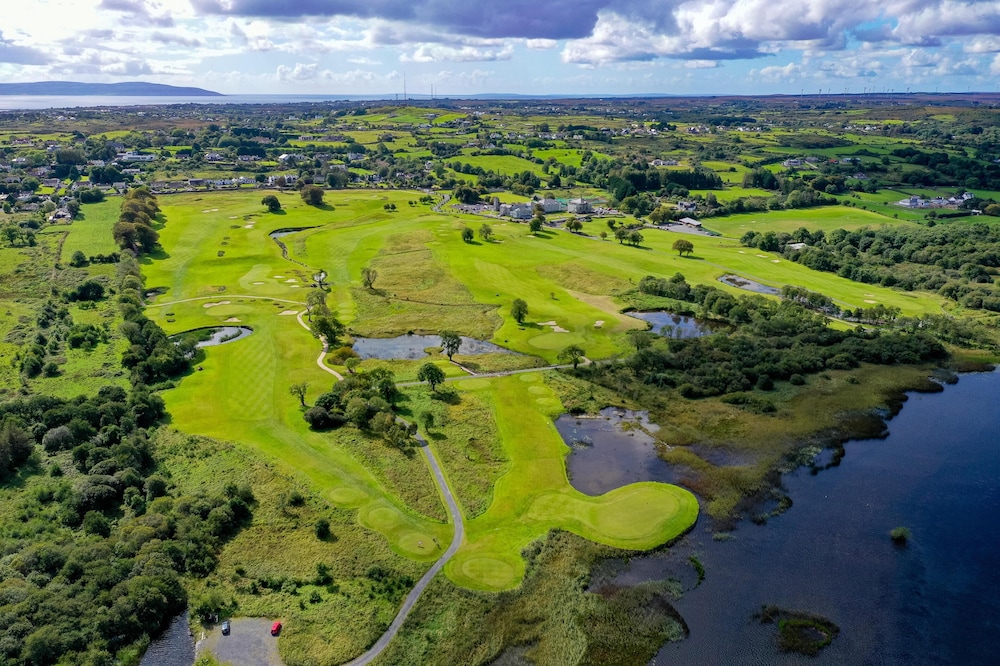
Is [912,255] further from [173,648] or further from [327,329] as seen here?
[173,648]

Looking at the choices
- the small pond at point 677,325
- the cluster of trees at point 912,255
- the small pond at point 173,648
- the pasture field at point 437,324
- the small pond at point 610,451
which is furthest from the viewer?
the cluster of trees at point 912,255

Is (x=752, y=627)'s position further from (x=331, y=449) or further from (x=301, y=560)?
(x=331, y=449)

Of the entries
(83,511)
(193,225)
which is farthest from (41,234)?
(83,511)

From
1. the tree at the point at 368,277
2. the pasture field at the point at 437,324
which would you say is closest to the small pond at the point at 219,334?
the pasture field at the point at 437,324

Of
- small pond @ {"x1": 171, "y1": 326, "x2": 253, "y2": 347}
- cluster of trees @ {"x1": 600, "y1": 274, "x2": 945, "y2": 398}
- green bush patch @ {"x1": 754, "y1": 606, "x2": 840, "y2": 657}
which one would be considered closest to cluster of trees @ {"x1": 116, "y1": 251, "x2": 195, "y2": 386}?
small pond @ {"x1": 171, "y1": 326, "x2": 253, "y2": 347}

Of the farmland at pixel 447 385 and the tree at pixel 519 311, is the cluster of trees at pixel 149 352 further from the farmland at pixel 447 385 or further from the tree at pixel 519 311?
the tree at pixel 519 311

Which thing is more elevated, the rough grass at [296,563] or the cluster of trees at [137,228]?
the cluster of trees at [137,228]

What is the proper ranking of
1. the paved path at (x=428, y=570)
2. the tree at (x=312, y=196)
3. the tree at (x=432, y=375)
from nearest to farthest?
the paved path at (x=428, y=570) < the tree at (x=432, y=375) < the tree at (x=312, y=196)
